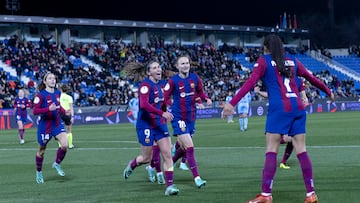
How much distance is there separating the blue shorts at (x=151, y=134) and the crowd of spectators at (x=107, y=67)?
98.9ft

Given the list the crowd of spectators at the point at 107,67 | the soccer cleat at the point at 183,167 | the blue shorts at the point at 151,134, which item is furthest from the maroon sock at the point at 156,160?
Result: the crowd of spectators at the point at 107,67

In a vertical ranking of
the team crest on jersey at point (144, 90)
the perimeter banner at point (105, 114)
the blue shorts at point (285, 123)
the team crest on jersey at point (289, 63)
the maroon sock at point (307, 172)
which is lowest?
the perimeter banner at point (105, 114)

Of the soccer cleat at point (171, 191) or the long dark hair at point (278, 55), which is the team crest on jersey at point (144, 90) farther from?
the long dark hair at point (278, 55)

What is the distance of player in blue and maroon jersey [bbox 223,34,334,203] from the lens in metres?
9.43

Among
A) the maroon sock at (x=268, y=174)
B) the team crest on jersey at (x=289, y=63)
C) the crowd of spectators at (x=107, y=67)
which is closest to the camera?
the maroon sock at (x=268, y=174)

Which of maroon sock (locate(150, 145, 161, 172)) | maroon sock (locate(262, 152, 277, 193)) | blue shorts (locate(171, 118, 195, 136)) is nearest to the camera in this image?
maroon sock (locate(262, 152, 277, 193))

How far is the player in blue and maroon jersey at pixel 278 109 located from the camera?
9.43 meters

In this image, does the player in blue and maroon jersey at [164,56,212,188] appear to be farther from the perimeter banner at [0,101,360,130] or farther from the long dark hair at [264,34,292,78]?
the perimeter banner at [0,101,360,130]

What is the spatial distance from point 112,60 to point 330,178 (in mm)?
45233

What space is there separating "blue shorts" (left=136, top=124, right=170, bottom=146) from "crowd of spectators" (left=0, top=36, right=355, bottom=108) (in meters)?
30.2

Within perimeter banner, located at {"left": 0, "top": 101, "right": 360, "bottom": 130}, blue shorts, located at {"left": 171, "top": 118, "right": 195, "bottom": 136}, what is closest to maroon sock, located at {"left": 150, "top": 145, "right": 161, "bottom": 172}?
blue shorts, located at {"left": 171, "top": 118, "right": 195, "bottom": 136}

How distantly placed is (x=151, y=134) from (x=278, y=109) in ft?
10.8

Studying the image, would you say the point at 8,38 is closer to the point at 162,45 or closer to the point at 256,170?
the point at 162,45

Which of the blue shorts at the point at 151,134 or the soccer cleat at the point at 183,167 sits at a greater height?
the blue shorts at the point at 151,134
